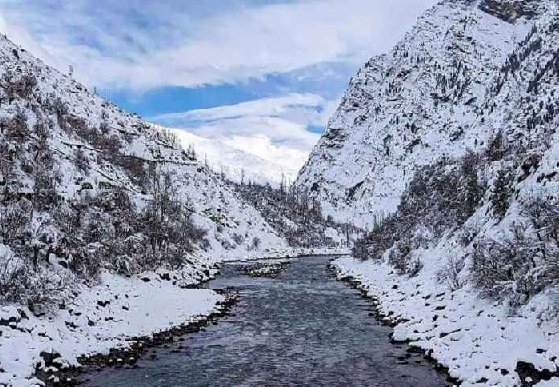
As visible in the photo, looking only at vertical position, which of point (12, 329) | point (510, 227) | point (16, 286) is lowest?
point (12, 329)

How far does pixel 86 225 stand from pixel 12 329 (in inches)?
737

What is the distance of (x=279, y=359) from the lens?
23.5 m

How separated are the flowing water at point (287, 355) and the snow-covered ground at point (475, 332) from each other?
43.9 inches

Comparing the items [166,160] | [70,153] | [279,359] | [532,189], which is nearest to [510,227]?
[532,189]

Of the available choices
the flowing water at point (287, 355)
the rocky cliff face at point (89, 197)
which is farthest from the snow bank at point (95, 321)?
the flowing water at point (287, 355)

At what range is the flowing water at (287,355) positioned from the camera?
20.1 metres

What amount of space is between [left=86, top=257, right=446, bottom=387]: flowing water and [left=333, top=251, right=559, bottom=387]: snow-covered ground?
43.9 inches

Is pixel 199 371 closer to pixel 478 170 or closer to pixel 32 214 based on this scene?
pixel 32 214

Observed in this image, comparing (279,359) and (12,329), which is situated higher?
(12,329)

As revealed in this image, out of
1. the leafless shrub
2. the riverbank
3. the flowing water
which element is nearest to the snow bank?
the riverbank

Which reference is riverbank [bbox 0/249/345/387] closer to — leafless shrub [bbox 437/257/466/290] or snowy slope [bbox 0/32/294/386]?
snowy slope [bbox 0/32/294/386]

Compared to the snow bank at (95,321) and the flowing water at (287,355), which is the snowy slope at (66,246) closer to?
the snow bank at (95,321)

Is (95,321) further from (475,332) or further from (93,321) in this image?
(475,332)

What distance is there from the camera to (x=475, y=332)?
2152cm
